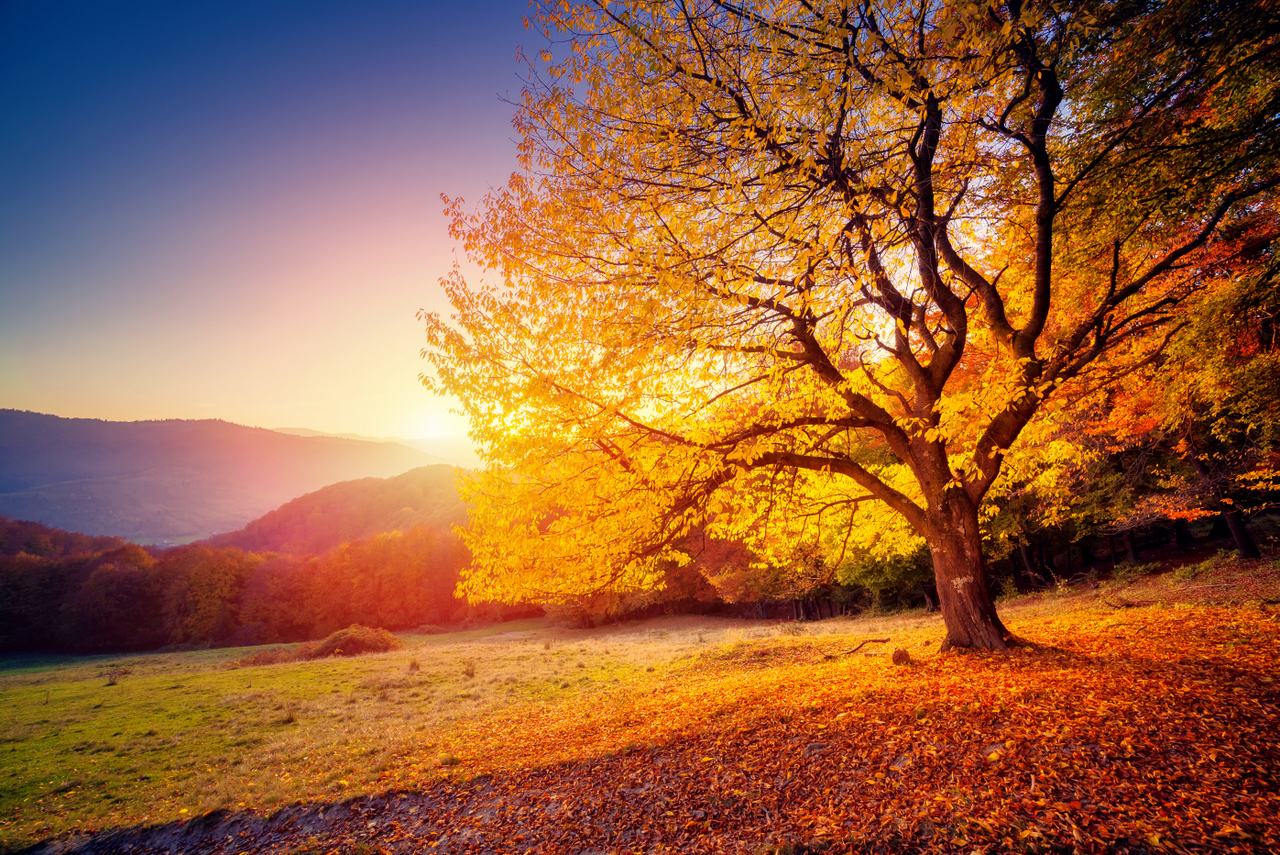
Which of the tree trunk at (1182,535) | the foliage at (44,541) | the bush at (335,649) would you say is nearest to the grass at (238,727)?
the bush at (335,649)

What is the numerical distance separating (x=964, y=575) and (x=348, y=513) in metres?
113

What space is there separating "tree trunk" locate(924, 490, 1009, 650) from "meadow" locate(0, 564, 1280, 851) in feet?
1.71

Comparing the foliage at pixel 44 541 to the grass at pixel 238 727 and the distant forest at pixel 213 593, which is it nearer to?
the distant forest at pixel 213 593

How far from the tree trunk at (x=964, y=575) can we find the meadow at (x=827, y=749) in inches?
20.6

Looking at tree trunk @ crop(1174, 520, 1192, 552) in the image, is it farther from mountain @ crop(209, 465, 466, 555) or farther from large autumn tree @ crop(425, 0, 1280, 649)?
mountain @ crop(209, 465, 466, 555)

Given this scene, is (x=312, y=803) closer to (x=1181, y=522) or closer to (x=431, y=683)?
(x=431, y=683)

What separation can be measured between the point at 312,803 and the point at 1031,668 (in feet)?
32.8

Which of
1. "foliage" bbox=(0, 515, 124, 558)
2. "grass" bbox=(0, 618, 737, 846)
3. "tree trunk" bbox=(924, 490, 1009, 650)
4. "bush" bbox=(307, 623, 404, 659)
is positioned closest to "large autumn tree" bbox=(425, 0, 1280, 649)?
"tree trunk" bbox=(924, 490, 1009, 650)

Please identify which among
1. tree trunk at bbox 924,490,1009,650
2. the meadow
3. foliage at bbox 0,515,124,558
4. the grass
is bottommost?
the grass

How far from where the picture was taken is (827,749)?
4996 mm

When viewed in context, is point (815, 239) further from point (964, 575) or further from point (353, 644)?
point (353, 644)

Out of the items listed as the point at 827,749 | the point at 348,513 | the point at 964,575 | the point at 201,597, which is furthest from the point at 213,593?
the point at 964,575

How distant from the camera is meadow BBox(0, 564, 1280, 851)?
359 cm

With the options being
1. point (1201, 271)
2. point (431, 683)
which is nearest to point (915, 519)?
point (1201, 271)
